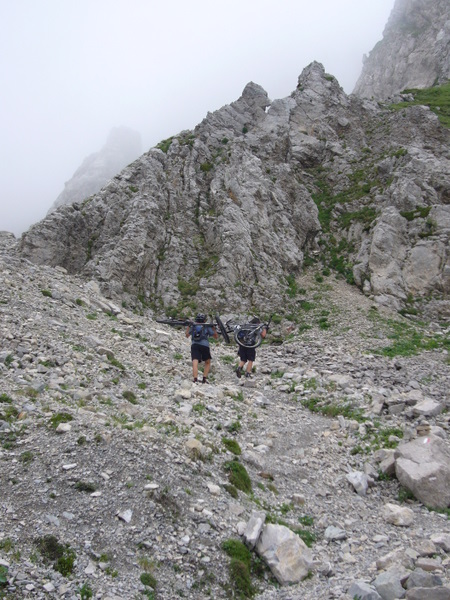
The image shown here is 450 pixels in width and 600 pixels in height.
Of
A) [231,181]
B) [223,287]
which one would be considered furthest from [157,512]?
[231,181]

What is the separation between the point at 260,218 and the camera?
35.0 m

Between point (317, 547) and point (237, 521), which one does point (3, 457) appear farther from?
point (317, 547)

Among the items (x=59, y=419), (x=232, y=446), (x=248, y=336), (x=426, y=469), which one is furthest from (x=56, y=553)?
(x=248, y=336)

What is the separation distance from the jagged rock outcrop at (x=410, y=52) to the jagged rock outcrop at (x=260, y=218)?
68.5 meters

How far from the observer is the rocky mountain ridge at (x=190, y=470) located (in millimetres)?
6211

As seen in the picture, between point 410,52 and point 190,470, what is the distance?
144398mm

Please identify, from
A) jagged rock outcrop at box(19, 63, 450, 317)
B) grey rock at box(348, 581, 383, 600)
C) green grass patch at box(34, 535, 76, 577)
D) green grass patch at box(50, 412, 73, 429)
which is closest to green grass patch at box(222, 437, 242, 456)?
green grass patch at box(50, 412, 73, 429)

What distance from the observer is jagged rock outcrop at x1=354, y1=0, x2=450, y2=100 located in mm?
101438

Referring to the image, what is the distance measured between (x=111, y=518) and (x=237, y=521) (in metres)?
2.41

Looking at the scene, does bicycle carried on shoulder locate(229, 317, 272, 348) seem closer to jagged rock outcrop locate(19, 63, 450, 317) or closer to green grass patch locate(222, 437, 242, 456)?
green grass patch locate(222, 437, 242, 456)

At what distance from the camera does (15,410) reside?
9.36 m

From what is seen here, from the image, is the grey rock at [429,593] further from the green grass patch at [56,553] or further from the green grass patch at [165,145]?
the green grass patch at [165,145]

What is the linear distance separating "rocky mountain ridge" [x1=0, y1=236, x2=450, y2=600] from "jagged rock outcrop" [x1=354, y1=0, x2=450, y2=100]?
103242 millimetres

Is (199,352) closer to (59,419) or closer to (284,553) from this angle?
(59,419)
